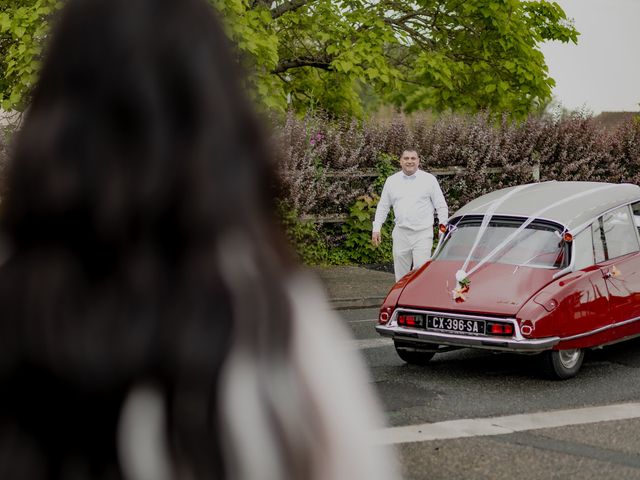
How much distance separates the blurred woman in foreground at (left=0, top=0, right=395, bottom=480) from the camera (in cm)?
125

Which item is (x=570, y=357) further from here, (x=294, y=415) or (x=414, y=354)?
(x=294, y=415)

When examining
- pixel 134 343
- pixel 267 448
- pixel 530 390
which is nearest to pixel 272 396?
pixel 267 448

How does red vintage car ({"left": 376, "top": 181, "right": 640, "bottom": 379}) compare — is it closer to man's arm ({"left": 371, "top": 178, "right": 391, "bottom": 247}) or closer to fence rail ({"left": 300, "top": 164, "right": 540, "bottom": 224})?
man's arm ({"left": 371, "top": 178, "right": 391, "bottom": 247})

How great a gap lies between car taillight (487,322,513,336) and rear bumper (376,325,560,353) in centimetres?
6

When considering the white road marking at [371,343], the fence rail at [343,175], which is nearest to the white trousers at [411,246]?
the white road marking at [371,343]

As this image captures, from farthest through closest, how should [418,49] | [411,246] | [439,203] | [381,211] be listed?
[418,49] < [381,211] < [411,246] < [439,203]

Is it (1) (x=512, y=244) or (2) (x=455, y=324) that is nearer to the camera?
(2) (x=455, y=324)

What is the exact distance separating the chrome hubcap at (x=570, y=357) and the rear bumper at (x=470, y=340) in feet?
1.19

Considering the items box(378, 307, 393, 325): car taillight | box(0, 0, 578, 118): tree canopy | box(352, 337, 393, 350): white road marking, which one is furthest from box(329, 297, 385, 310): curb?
Result: box(0, 0, 578, 118): tree canopy

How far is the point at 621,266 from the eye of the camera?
33.4 ft

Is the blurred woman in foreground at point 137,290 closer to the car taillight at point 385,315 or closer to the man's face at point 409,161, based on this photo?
the car taillight at point 385,315

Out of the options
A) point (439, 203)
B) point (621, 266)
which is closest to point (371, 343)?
point (439, 203)

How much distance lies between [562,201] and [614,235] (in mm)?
616

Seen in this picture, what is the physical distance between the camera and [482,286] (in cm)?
967
